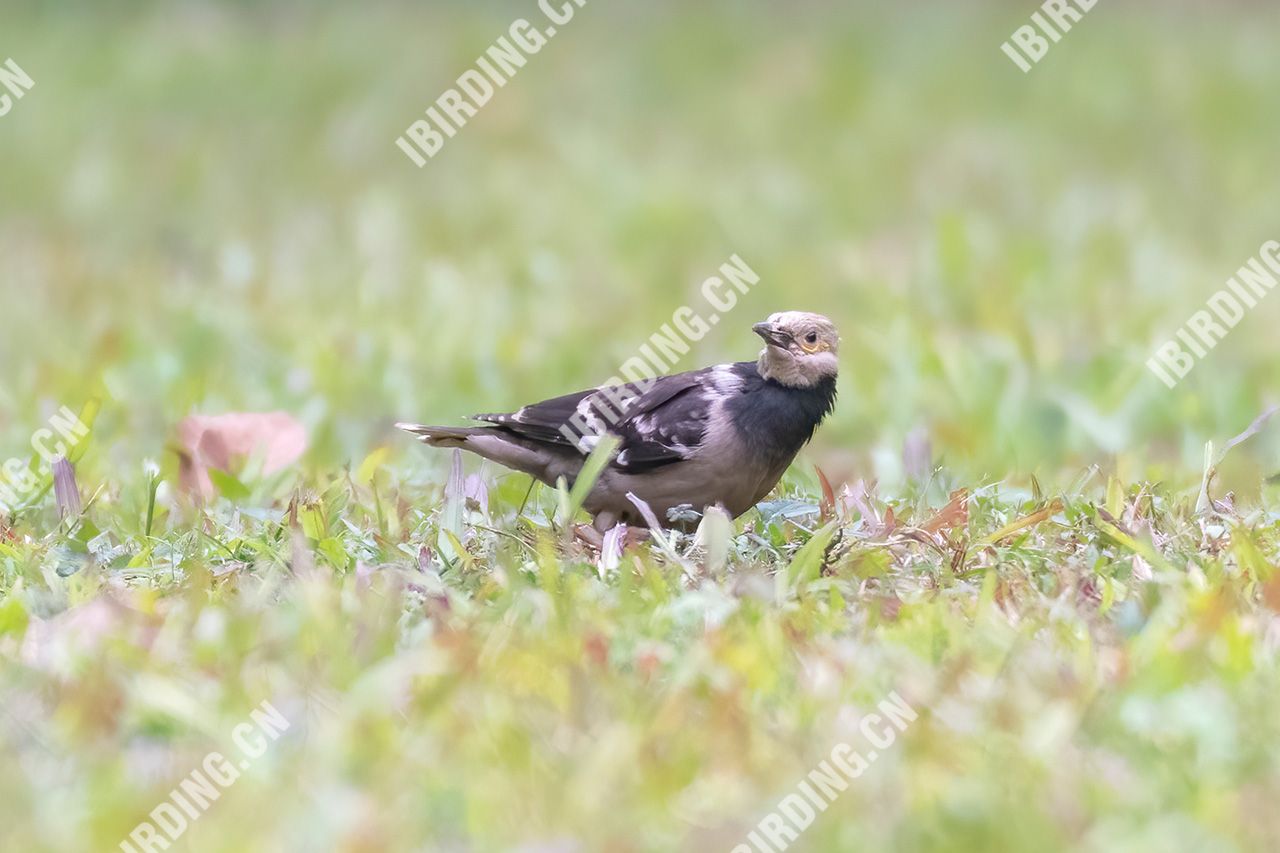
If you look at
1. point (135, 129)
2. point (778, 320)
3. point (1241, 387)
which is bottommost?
point (1241, 387)

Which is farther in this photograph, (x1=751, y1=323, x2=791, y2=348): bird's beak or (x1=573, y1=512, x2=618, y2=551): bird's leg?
(x1=751, y1=323, x2=791, y2=348): bird's beak

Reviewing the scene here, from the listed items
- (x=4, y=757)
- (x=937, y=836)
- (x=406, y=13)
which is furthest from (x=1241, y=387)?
(x=406, y=13)

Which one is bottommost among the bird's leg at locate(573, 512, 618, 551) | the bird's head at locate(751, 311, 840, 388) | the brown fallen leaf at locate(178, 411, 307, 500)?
the bird's leg at locate(573, 512, 618, 551)

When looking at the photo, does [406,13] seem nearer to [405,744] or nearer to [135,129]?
[135,129]

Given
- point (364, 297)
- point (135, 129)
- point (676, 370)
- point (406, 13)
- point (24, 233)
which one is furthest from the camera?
point (406, 13)

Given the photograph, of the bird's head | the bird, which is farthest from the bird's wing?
the bird's head

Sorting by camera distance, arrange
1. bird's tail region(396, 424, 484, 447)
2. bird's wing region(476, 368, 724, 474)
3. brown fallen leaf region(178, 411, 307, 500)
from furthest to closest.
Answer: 1. brown fallen leaf region(178, 411, 307, 500)
2. bird's tail region(396, 424, 484, 447)
3. bird's wing region(476, 368, 724, 474)

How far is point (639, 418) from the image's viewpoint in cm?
490

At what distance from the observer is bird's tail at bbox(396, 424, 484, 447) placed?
521 cm

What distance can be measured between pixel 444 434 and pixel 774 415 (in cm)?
98

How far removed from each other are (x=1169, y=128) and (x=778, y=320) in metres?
8.11

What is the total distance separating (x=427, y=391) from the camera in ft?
24.0

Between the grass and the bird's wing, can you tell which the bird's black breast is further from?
the grass

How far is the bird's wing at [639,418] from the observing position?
4.80 m
